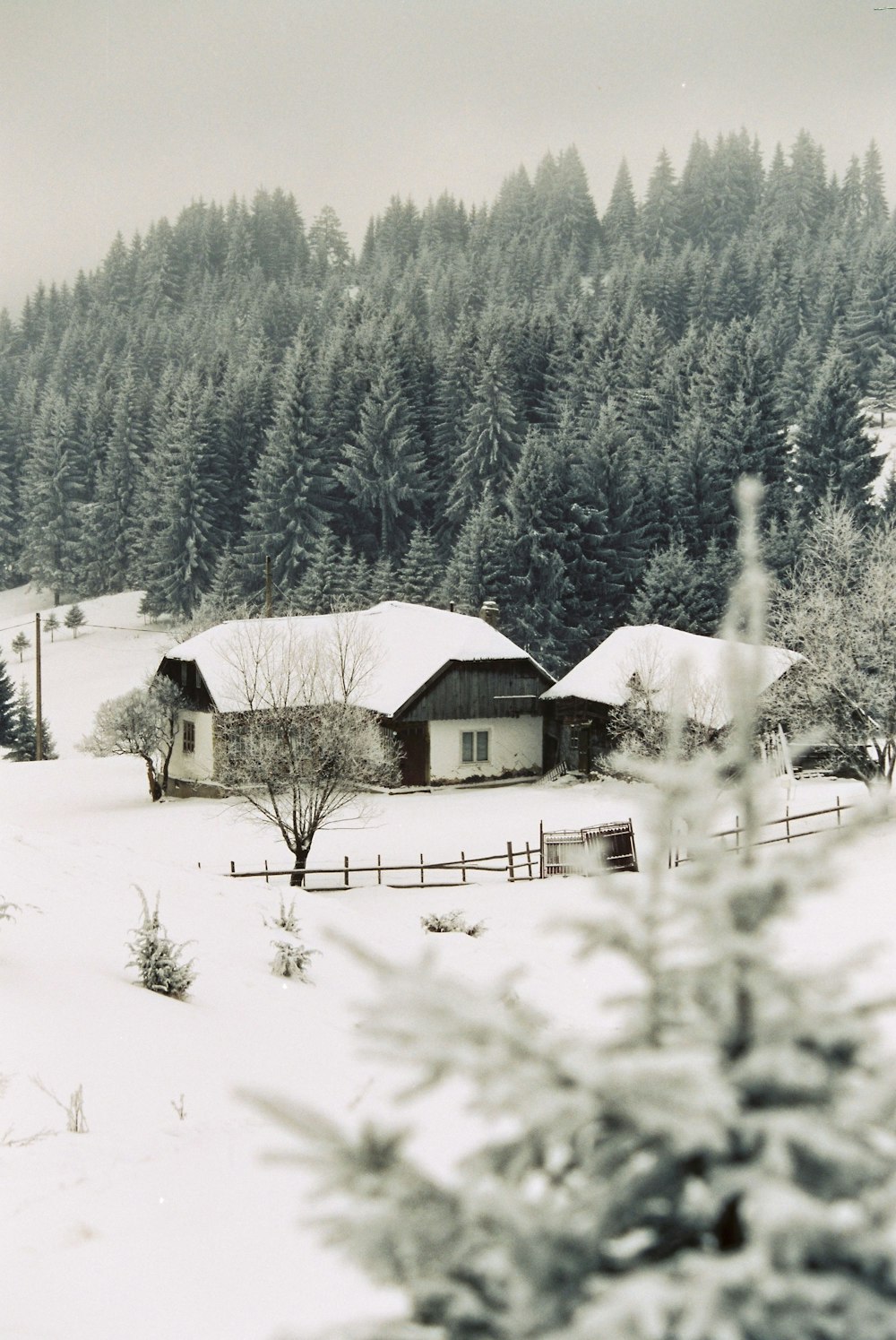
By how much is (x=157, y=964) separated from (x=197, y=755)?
1070 inches

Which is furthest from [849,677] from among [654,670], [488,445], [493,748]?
[488,445]

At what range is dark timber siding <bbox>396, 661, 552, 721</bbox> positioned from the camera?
37.1m

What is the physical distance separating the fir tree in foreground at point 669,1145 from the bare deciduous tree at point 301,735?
19663mm

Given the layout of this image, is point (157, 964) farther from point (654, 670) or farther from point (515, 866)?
point (654, 670)

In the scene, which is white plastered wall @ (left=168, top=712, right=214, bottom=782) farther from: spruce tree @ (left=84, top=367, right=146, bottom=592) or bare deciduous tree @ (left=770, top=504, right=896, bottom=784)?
spruce tree @ (left=84, top=367, right=146, bottom=592)

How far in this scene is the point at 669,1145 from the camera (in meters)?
2.40

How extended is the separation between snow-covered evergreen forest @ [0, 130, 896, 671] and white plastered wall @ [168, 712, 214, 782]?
17.2m

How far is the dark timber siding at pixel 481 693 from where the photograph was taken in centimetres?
3709

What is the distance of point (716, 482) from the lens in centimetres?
5403

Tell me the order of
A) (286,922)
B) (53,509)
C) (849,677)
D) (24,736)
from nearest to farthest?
1. (286,922)
2. (849,677)
3. (24,736)
4. (53,509)

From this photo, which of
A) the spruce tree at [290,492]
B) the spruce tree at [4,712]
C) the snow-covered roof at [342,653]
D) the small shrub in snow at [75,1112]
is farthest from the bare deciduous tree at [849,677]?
the spruce tree at [290,492]

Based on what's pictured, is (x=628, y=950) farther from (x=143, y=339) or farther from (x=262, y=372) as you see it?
(x=143, y=339)

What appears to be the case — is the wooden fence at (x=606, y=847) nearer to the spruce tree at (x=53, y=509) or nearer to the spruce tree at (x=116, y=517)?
the spruce tree at (x=116, y=517)

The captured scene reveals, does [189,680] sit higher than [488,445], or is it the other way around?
[488,445]
